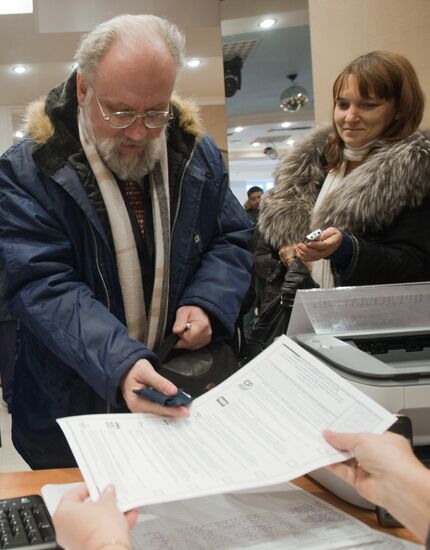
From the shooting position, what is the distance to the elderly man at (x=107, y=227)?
3.62 ft

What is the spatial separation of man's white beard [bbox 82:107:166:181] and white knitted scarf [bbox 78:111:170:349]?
0.01 m

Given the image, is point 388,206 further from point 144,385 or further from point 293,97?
point 293,97

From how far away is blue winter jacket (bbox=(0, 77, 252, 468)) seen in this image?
1039 millimetres

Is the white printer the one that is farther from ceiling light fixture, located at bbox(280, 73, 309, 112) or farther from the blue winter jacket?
ceiling light fixture, located at bbox(280, 73, 309, 112)

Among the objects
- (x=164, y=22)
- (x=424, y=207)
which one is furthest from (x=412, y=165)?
(x=164, y=22)

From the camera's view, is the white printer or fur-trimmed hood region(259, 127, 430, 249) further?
fur-trimmed hood region(259, 127, 430, 249)

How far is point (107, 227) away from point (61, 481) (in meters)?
0.53

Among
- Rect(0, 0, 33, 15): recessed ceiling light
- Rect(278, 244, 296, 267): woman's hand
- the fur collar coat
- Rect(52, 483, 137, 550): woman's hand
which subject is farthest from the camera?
Rect(0, 0, 33, 15): recessed ceiling light

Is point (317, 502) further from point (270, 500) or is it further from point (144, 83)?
point (144, 83)

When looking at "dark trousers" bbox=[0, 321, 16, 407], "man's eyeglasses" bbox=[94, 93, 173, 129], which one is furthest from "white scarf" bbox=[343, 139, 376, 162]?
"dark trousers" bbox=[0, 321, 16, 407]

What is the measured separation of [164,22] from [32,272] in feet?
2.06

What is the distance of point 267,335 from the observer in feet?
6.04

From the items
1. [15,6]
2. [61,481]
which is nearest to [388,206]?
[61,481]

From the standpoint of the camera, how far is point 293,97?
14.1 ft
